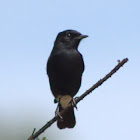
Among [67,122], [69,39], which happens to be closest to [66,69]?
[69,39]

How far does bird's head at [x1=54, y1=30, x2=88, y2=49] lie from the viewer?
603 cm

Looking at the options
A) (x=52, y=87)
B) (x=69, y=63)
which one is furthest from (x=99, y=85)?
(x=52, y=87)

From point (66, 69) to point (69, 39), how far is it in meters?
0.88

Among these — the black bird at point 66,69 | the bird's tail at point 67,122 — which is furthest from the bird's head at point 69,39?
the bird's tail at point 67,122

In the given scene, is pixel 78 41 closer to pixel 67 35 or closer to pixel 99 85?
pixel 67 35

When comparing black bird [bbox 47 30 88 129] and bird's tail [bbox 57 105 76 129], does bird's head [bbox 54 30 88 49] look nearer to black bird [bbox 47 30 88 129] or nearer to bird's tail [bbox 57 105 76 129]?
black bird [bbox 47 30 88 129]

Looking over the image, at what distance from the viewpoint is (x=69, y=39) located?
20.1ft

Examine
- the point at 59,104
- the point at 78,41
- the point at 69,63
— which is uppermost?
the point at 78,41

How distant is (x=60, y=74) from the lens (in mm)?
5547

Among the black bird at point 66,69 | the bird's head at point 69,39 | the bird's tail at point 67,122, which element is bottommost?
the bird's tail at point 67,122

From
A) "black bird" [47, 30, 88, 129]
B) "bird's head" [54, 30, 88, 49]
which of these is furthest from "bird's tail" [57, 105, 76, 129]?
"bird's head" [54, 30, 88, 49]

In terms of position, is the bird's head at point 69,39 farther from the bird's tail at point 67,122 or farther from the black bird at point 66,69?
the bird's tail at point 67,122

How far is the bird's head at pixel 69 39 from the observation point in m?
6.03

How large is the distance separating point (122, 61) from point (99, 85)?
31 centimetres
